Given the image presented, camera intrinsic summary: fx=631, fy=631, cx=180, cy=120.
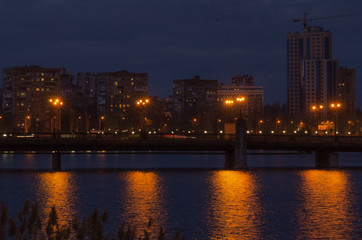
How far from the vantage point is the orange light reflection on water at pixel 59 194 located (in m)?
47.1

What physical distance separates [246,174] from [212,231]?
145 feet

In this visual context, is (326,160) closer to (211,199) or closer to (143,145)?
(143,145)

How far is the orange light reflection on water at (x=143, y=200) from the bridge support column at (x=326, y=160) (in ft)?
94.7

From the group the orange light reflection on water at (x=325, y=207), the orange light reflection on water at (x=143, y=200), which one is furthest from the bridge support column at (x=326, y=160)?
the orange light reflection on water at (x=143, y=200)

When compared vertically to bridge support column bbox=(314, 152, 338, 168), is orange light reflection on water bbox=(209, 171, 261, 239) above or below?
below

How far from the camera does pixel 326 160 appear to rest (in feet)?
316

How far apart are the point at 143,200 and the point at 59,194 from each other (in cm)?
898

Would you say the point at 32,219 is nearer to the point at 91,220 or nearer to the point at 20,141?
the point at 91,220

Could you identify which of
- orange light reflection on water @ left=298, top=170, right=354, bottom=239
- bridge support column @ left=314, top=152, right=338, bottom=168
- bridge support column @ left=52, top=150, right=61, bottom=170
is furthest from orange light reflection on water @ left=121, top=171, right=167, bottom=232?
bridge support column @ left=314, top=152, right=338, bottom=168

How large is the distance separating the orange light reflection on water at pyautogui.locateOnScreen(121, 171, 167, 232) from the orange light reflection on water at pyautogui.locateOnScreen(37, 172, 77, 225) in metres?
4.48

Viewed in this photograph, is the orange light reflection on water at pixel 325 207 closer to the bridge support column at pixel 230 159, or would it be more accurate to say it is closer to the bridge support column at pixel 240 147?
the bridge support column at pixel 240 147

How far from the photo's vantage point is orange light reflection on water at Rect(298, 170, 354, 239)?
39.0 m

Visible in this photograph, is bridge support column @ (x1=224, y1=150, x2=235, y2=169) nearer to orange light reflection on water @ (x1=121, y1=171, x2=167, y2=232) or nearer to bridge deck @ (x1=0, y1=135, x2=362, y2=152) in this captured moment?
bridge deck @ (x1=0, y1=135, x2=362, y2=152)

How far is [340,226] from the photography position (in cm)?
4112
